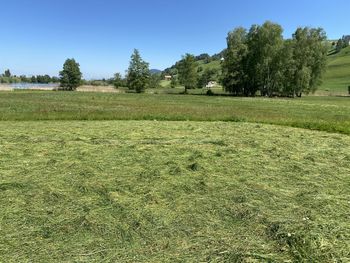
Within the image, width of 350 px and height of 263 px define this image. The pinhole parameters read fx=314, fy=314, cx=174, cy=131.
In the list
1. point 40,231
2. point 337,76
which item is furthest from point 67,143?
point 337,76

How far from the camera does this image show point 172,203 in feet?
14.3

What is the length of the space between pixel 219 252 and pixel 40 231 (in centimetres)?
196

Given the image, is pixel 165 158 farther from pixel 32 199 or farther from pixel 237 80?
pixel 237 80

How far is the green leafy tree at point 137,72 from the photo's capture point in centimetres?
6518

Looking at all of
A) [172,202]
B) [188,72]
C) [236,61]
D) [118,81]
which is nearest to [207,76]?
[118,81]

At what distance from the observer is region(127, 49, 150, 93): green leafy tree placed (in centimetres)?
6518

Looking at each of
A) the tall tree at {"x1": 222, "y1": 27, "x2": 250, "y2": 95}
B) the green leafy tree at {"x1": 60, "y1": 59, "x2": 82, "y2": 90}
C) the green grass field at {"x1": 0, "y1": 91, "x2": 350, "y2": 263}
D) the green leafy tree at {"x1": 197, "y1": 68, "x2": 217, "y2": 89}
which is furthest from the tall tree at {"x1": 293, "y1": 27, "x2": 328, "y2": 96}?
the green leafy tree at {"x1": 60, "y1": 59, "x2": 82, "y2": 90}

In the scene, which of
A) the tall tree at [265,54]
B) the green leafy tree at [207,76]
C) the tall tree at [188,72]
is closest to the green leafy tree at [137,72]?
the tall tree at [188,72]

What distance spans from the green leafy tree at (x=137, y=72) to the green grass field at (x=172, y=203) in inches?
2284

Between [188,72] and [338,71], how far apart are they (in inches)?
2870

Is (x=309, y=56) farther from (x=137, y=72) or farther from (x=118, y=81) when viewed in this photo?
(x=118, y=81)

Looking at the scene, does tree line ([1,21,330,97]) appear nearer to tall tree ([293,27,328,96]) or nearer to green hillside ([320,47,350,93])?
tall tree ([293,27,328,96])

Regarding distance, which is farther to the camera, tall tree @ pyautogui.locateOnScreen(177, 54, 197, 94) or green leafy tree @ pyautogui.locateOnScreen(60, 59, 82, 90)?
green leafy tree @ pyautogui.locateOnScreen(60, 59, 82, 90)

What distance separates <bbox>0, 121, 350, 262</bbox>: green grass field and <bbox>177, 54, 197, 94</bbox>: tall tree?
5637 cm
